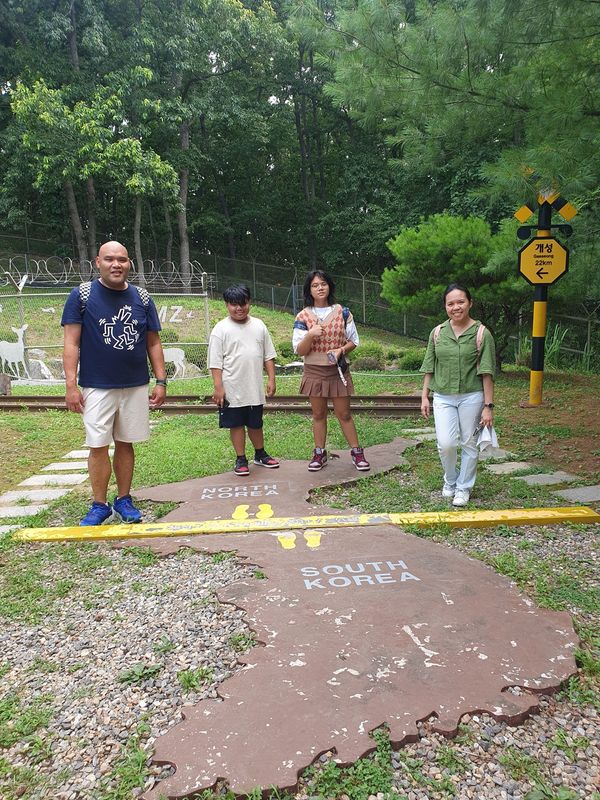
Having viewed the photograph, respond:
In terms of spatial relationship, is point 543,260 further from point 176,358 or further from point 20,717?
point 20,717

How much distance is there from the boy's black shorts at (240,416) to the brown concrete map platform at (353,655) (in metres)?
1.48

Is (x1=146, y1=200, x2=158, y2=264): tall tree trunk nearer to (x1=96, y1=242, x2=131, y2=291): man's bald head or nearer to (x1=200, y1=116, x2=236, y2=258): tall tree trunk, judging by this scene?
(x1=200, y1=116, x2=236, y2=258): tall tree trunk

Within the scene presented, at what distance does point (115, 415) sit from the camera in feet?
13.2

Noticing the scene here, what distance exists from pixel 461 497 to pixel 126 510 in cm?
243

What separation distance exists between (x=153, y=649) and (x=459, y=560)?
1.76m

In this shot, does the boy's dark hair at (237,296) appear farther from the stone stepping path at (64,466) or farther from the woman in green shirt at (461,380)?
the stone stepping path at (64,466)

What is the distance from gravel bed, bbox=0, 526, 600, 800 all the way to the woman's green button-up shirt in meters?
1.45

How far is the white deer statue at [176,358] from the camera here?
1091 centimetres

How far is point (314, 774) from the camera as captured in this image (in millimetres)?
1875

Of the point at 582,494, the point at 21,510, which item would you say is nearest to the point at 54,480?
the point at 21,510

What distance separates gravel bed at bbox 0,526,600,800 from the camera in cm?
187

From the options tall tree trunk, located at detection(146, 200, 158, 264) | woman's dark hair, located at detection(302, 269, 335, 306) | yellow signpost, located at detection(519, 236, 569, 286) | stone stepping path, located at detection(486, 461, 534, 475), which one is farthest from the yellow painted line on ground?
tall tree trunk, located at detection(146, 200, 158, 264)

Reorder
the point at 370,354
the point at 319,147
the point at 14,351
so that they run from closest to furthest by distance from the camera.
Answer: the point at 14,351 → the point at 370,354 → the point at 319,147

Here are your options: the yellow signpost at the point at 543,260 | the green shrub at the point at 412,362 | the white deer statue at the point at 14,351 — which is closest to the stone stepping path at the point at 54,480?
the yellow signpost at the point at 543,260
